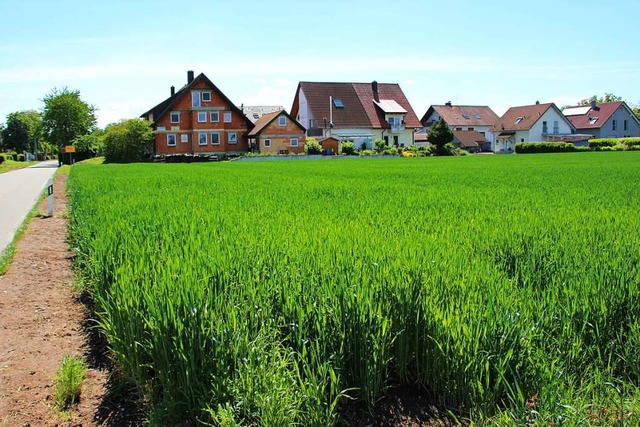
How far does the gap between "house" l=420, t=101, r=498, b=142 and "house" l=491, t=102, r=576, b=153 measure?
5.74 meters

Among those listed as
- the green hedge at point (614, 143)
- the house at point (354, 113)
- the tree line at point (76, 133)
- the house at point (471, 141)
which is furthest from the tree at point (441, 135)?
the tree line at point (76, 133)

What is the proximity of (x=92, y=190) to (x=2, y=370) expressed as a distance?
33.5ft

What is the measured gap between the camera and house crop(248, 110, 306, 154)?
212 feet

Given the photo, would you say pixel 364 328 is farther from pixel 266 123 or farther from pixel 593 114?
pixel 593 114

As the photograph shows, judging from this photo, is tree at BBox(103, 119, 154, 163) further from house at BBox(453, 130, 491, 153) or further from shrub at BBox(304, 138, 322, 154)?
house at BBox(453, 130, 491, 153)

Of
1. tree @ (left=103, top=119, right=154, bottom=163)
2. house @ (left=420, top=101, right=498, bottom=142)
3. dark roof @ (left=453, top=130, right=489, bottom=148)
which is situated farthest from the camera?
house @ (left=420, top=101, right=498, bottom=142)

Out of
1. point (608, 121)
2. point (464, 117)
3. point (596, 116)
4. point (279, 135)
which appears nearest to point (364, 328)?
point (279, 135)

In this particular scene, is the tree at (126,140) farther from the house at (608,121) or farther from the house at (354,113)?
the house at (608,121)

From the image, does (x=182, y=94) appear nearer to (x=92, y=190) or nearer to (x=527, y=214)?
(x=92, y=190)

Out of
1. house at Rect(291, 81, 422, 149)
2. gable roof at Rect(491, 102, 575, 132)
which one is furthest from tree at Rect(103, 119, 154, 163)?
gable roof at Rect(491, 102, 575, 132)

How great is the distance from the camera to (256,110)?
83000mm

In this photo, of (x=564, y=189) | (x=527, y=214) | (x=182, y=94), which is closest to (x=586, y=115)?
(x=182, y=94)

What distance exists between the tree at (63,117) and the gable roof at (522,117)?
6252 cm

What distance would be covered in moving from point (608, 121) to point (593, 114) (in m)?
3.41
